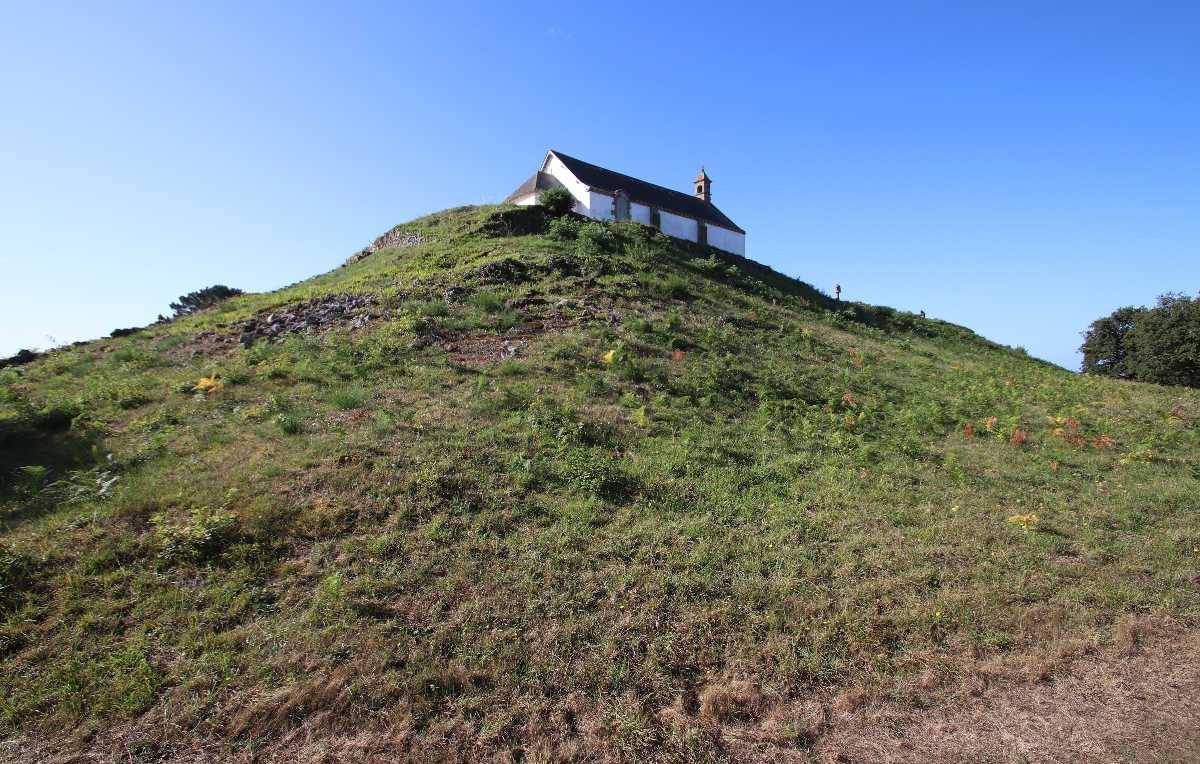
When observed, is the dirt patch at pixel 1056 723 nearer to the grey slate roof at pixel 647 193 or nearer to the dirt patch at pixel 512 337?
the dirt patch at pixel 512 337

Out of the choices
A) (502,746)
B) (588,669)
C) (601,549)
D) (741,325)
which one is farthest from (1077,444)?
(502,746)

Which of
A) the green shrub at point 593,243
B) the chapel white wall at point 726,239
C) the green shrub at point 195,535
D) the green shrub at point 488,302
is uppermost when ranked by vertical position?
the chapel white wall at point 726,239

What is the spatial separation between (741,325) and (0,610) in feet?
57.7

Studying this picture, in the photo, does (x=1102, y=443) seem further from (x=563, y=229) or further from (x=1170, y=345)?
(x=1170, y=345)

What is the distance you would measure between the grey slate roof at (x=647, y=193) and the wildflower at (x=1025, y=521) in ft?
101

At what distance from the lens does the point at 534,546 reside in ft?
24.2

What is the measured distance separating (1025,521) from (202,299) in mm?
29706

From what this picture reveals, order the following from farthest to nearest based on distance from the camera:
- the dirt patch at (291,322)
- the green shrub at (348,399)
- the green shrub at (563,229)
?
1. the green shrub at (563,229)
2. the dirt patch at (291,322)
3. the green shrub at (348,399)

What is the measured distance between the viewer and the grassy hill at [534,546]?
16.9 feet

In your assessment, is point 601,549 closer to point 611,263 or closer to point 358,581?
point 358,581

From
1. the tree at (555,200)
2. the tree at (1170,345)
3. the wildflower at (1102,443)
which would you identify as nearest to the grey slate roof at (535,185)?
the tree at (555,200)

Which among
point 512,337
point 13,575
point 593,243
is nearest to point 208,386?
point 13,575

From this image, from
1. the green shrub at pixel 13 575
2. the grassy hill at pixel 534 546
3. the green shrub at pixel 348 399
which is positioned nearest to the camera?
the grassy hill at pixel 534 546

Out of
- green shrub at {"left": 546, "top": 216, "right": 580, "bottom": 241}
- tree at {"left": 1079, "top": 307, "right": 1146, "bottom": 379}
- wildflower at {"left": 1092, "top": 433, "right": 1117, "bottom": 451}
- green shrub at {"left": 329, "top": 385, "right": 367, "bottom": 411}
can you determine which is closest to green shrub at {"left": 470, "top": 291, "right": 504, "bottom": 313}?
green shrub at {"left": 329, "top": 385, "right": 367, "bottom": 411}
